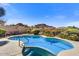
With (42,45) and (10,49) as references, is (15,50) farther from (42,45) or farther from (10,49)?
(42,45)

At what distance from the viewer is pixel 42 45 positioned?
9.10 ft

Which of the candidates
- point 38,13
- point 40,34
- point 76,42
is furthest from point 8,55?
point 76,42

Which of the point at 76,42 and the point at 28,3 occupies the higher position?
the point at 28,3

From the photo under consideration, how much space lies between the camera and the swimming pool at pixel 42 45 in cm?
275

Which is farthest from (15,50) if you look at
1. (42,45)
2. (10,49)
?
(42,45)

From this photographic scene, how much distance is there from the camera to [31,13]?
278 cm

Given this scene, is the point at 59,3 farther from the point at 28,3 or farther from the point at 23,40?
the point at 23,40

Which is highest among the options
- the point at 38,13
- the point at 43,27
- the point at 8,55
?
the point at 38,13

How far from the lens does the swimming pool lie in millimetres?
2752

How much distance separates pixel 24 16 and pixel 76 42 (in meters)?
0.78

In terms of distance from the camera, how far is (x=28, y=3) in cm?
275

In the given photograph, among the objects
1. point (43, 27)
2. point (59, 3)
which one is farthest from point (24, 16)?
point (59, 3)

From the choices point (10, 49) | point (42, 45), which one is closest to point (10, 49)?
point (10, 49)

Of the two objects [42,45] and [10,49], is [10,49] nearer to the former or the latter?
[10,49]
